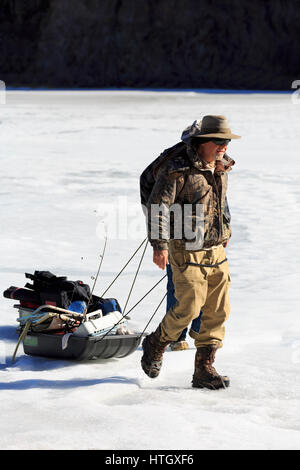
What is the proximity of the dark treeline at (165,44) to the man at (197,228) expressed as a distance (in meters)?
48.8

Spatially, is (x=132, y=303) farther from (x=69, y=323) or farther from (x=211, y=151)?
(x=211, y=151)

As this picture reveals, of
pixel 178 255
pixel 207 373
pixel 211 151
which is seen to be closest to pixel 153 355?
pixel 207 373

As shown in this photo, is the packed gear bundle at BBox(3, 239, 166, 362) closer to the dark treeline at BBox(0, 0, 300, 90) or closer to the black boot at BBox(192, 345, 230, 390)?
the black boot at BBox(192, 345, 230, 390)

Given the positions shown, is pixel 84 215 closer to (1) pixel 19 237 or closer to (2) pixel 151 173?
(1) pixel 19 237

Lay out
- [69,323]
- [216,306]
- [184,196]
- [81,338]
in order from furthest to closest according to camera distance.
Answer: [69,323] < [81,338] < [216,306] < [184,196]

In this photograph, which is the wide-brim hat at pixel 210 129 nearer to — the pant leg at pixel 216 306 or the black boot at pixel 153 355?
the pant leg at pixel 216 306

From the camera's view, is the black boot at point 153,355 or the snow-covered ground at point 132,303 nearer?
the snow-covered ground at point 132,303

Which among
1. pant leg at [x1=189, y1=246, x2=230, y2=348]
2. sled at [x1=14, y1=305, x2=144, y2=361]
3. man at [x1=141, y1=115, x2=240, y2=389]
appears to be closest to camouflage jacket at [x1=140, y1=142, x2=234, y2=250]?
man at [x1=141, y1=115, x2=240, y2=389]

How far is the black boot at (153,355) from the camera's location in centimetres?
387

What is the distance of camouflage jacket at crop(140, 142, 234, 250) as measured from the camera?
3.59 metres

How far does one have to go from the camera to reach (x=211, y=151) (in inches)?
145

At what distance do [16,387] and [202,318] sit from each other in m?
0.90

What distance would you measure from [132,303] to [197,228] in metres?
2.01

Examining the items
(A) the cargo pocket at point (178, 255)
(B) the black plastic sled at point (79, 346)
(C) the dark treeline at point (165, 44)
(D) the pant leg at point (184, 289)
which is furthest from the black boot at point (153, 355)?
(C) the dark treeline at point (165, 44)
